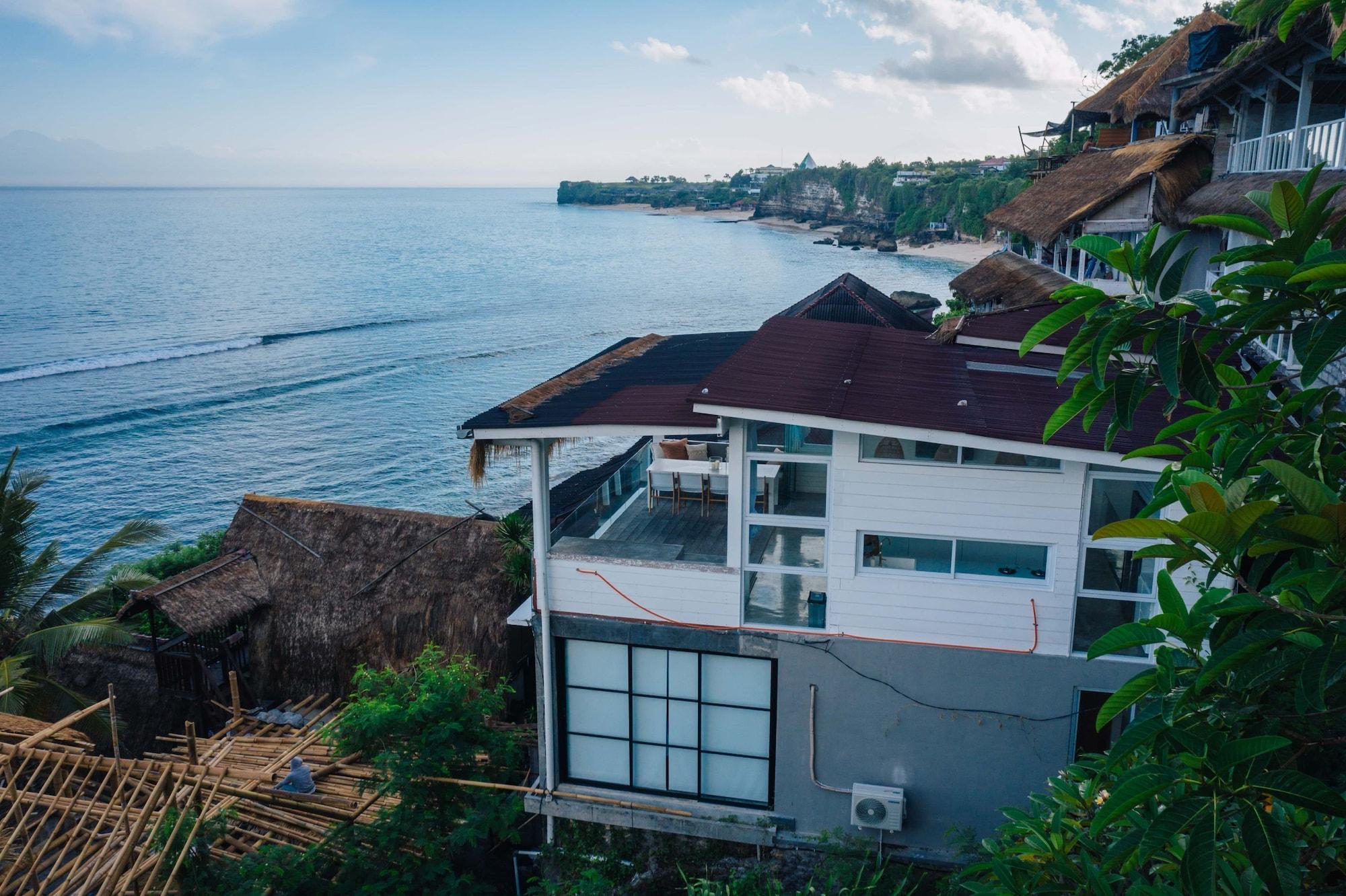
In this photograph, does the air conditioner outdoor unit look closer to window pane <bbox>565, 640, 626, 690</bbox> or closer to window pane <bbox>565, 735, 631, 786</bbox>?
window pane <bbox>565, 735, 631, 786</bbox>

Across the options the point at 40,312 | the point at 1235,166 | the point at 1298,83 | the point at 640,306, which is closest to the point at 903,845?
the point at 1298,83

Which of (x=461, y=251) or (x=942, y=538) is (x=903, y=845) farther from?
(x=461, y=251)

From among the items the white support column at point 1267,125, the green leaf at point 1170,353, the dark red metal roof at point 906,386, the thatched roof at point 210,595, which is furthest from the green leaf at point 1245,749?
the thatched roof at point 210,595

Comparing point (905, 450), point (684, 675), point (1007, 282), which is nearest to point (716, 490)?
point (684, 675)

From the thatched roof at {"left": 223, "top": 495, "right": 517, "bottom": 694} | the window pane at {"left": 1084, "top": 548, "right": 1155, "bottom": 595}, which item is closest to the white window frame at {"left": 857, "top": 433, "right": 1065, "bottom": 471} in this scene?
the window pane at {"left": 1084, "top": 548, "right": 1155, "bottom": 595}

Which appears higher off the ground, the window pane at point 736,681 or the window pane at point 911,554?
the window pane at point 911,554

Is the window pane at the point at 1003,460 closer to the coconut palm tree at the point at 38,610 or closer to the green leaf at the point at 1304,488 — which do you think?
the green leaf at the point at 1304,488
